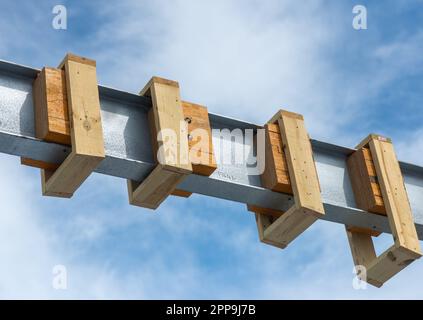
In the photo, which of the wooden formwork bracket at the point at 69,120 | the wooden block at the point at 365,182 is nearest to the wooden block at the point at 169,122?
the wooden formwork bracket at the point at 69,120

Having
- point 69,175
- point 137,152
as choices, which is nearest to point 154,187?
point 137,152

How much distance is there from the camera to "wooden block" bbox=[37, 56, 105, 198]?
17.8ft

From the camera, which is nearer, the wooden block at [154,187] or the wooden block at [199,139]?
the wooden block at [154,187]

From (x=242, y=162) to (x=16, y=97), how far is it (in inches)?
67.4

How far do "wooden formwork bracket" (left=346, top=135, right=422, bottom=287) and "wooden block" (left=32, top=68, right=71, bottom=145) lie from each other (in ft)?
8.26

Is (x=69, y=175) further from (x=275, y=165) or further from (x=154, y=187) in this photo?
(x=275, y=165)

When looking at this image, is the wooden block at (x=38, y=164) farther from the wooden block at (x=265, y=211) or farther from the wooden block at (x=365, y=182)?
the wooden block at (x=365, y=182)

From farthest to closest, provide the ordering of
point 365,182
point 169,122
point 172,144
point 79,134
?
point 365,182 < point 169,122 < point 172,144 < point 79,134

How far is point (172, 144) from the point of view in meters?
5.79

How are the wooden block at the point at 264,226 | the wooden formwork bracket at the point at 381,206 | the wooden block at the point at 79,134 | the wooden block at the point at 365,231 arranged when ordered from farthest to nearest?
1. the wooden block at the point at 365,231
2. the wooden formwork bracket at the point at 381,206
3. the wooden block at the point at 264,226
4. the wooden block at the point at 79,134

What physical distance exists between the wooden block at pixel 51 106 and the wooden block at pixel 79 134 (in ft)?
0.15

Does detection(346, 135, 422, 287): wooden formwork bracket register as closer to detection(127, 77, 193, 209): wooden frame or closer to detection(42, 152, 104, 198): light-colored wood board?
detection(127, 77, 193, 209): wooden frame

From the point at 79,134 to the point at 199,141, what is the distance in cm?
95

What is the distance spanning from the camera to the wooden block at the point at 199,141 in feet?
19.5
